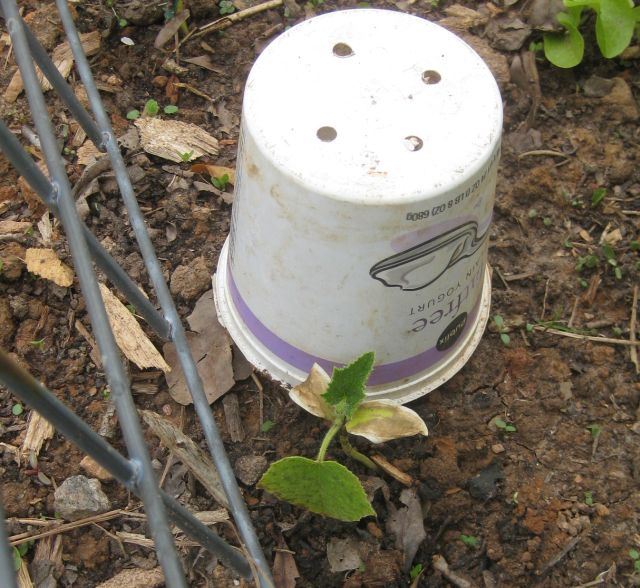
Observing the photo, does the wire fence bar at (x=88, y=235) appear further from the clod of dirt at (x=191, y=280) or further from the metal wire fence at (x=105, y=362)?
the clod of dirt at (x=191, y=280)

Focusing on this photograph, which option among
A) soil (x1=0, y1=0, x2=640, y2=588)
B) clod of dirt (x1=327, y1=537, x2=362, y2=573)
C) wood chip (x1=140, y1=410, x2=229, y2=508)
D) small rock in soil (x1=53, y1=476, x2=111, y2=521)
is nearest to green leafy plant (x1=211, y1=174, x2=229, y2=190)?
soil (x1=0, y1=0, x2=640, y2=588)

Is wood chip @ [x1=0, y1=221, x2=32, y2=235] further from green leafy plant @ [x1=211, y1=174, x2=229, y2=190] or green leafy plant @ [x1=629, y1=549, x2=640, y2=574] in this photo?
green leafy plant @ [x1=629, y1=549, x2=640, y2=574]

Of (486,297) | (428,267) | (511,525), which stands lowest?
(511,525)

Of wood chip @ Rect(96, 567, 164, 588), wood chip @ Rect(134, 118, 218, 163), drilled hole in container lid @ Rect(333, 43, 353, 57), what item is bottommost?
wood chip @ Rect(96, 567, 164, 588)

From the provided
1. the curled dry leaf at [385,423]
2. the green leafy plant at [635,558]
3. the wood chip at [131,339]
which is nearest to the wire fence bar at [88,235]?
the wood chip at [131,339]

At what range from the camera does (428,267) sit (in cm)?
125

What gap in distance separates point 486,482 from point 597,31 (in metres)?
1.02

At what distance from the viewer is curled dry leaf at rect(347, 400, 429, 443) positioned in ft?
4.27

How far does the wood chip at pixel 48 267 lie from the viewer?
5.18 feet

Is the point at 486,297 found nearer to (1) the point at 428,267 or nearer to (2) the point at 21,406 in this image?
(1) the point at 428,267

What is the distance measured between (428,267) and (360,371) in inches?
7.3

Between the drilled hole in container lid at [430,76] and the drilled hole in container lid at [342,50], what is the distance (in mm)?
119

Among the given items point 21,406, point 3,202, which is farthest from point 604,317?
point 3,202

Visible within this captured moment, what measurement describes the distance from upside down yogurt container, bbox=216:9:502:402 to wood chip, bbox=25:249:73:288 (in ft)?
1.28
